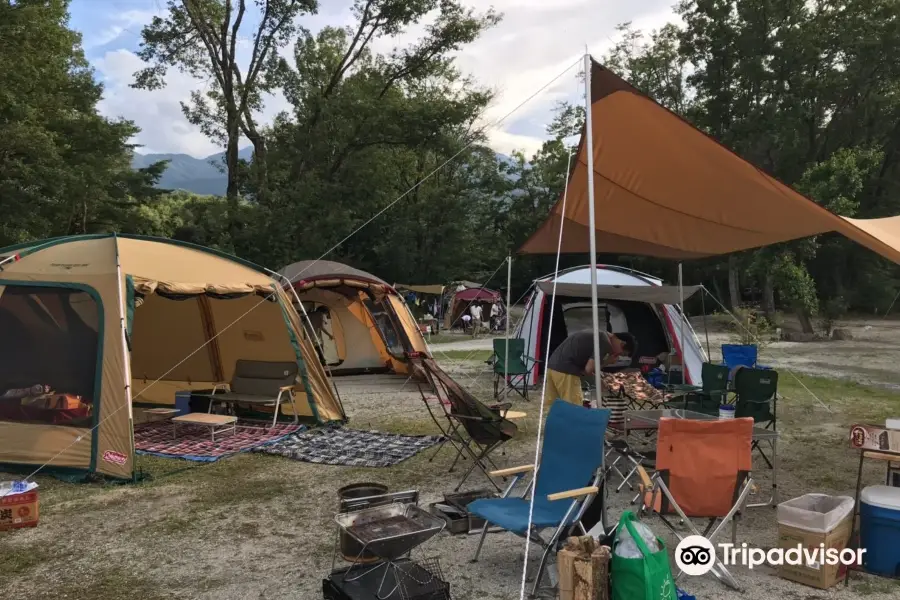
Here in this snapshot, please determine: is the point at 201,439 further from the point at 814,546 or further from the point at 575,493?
the point at 814,546

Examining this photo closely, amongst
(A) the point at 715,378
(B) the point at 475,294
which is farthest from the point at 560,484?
(B) the point at 475,294

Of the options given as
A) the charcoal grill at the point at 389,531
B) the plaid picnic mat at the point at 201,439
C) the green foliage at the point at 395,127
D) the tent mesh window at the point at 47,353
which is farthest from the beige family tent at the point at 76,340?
the green foliage at the point at 395,127

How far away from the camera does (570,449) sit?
146 inches

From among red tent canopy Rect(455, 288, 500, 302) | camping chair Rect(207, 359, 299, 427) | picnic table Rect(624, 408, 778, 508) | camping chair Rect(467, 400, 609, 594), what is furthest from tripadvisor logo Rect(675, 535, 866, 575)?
red tent canopy Rect(455, 288, 500, 302)

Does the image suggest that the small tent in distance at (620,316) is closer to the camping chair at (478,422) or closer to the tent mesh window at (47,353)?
the camping chair at (478,422)

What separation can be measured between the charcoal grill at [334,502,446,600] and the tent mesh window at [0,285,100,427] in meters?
3.24

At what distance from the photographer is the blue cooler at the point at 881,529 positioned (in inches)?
128

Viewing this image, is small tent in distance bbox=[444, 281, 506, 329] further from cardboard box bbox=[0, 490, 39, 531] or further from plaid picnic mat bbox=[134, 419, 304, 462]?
cardboard box bbox=[0, 490, 39, 531]

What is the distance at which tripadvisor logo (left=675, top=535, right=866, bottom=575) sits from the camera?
10.6 ft

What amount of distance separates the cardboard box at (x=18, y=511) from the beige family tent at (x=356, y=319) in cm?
560

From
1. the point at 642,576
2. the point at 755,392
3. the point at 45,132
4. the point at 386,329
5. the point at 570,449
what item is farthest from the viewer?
the point at 45,132

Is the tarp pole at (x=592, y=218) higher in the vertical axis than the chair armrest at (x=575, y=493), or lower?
higher

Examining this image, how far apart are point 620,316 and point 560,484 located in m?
7.49

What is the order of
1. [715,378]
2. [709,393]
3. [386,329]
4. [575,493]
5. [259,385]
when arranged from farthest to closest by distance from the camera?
[386,329], [259,385], [715,378], [709,393], [575,493]
